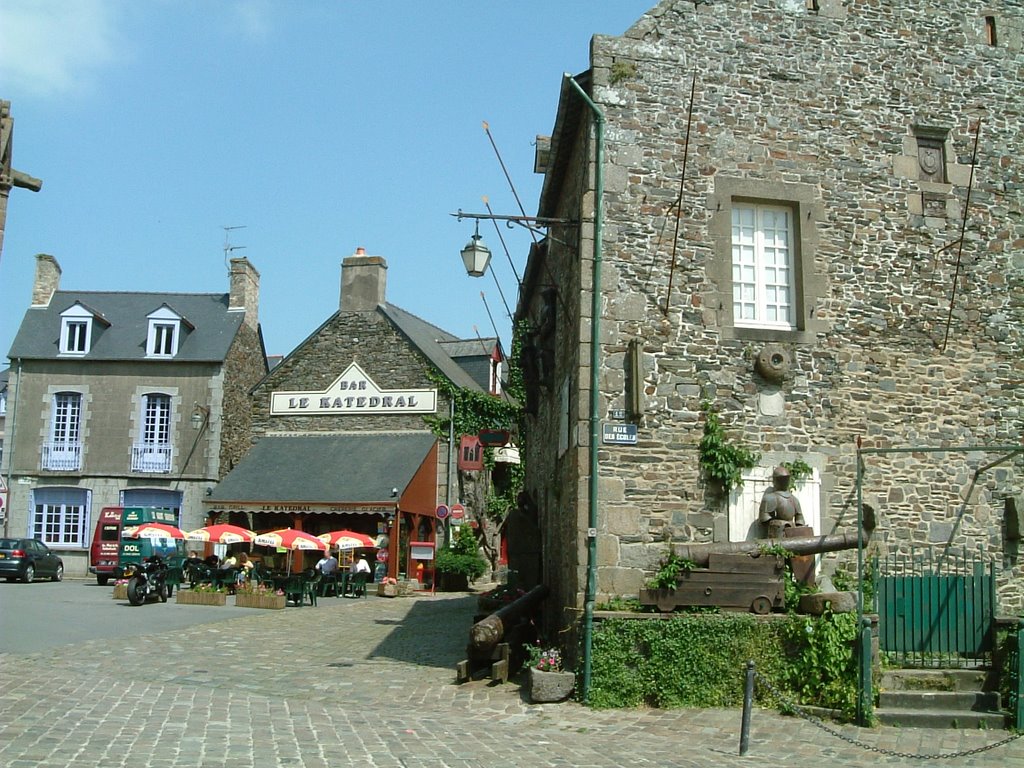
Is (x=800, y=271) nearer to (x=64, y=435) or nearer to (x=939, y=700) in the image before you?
(x=939, y=700)

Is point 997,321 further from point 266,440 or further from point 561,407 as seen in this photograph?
point 266,440

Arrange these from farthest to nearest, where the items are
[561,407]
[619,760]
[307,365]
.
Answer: [307,365] < [561,407] < [619,760]

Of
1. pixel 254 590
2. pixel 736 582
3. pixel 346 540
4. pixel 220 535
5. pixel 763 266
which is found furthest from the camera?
pixel 346 540

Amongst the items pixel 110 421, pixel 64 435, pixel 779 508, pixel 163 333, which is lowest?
pixel 779 508

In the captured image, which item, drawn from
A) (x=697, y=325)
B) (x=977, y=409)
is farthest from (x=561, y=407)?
(x=977, y=409)

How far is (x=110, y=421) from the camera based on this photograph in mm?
28797

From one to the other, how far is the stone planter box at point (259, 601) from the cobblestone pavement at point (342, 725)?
23.5ft

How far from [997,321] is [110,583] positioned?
22.3 metres

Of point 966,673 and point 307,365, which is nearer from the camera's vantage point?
point 966,673

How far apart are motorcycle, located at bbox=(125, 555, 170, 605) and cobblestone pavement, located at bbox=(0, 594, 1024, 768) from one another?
6.75 m

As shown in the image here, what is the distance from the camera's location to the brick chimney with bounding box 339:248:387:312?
28703 mm

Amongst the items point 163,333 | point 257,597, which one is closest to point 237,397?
point 163,333

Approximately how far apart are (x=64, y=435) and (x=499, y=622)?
22.4 meters

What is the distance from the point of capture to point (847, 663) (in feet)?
29.5
